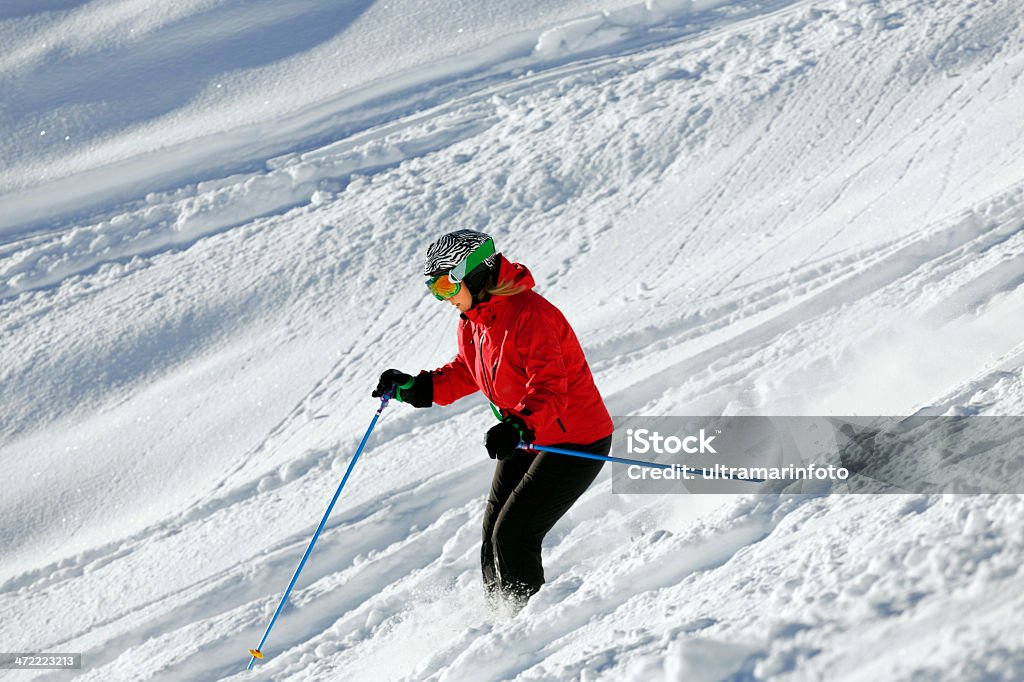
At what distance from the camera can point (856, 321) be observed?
225 inches

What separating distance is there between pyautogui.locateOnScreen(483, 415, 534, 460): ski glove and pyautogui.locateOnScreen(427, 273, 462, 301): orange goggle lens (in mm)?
524

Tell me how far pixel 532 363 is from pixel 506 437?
32cm

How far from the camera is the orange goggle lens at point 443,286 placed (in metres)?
3.46

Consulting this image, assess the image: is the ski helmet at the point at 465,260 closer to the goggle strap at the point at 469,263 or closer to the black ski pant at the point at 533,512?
the goggle strap at the point at 469,263

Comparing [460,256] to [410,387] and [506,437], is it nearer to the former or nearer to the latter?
[506,437]

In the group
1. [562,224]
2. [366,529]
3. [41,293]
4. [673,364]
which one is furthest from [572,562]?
[41,293]

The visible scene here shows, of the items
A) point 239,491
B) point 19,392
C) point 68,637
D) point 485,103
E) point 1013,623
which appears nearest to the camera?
point 1013,623

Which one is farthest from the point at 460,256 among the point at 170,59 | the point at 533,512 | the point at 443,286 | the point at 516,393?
the point at 170,59

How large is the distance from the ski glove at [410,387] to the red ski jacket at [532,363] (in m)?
0.32

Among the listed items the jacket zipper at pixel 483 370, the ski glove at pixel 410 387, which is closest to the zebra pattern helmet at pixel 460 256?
the jacket zipper at pixel 483 370

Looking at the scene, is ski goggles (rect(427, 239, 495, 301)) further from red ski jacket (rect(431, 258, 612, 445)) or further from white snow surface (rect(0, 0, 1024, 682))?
white snow surface (rect(0, 0, 1024, 682))

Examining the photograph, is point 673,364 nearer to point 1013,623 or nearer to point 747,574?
point 747,574

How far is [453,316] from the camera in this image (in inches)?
299

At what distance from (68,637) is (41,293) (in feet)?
15.7
